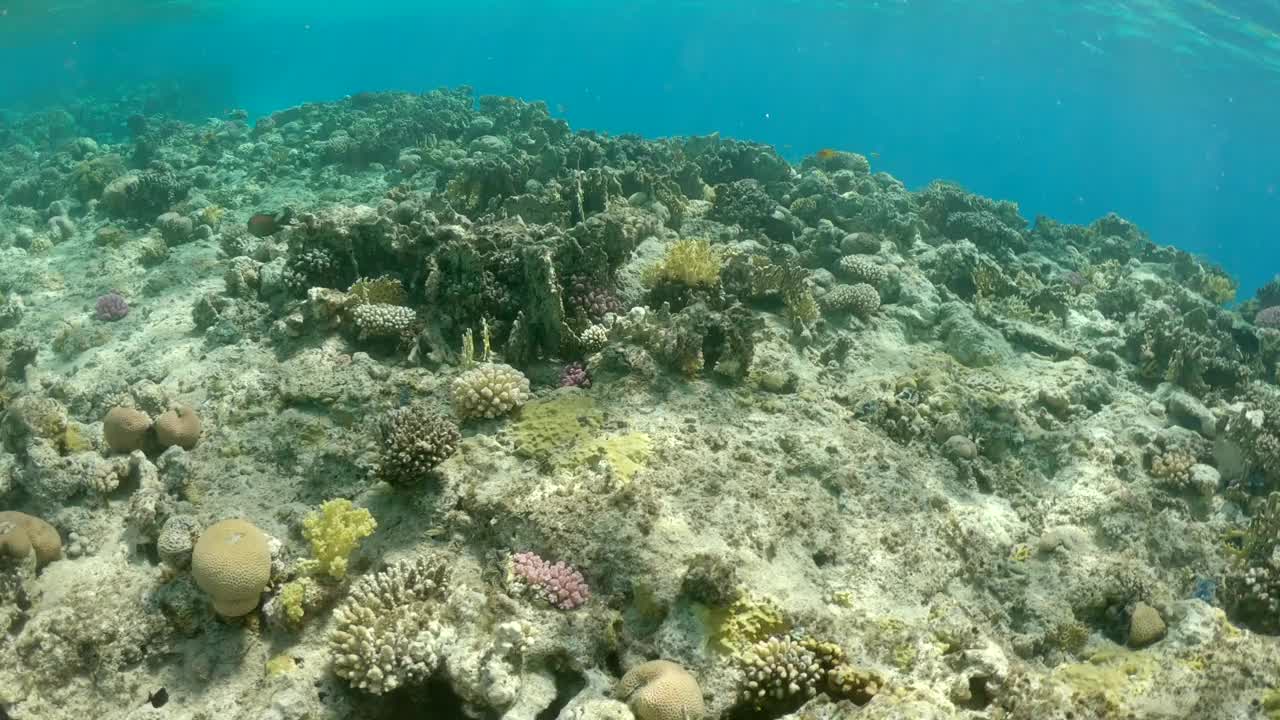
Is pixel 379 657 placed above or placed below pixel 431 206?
below

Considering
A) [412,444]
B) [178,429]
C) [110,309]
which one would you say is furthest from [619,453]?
[110,309]

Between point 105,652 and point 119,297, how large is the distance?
10.2m

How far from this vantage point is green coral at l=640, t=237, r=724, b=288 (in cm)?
1035

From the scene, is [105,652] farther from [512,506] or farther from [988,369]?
[988,369]

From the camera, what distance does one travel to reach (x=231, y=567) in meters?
5.78

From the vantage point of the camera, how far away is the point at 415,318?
367 inches

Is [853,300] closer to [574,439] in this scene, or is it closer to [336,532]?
[574,439]

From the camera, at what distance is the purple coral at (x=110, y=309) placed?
42.9ft

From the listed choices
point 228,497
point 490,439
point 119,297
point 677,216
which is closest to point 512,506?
point 490,439

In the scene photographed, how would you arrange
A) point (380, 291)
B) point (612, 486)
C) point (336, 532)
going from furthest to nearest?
point (380, 291)
point (612, 486)
point (336, 532)

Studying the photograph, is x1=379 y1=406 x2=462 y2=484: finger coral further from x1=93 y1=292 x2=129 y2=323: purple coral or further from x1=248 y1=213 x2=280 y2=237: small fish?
x1=93 y1=292 x2=129 y2=323: purple coral

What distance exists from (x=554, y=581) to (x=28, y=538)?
5251 mm

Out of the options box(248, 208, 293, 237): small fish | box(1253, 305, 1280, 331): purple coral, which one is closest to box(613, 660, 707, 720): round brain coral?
box(248, 208, 293, 237): small fish

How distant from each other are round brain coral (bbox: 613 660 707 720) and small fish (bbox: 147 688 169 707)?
3912 millimetres
